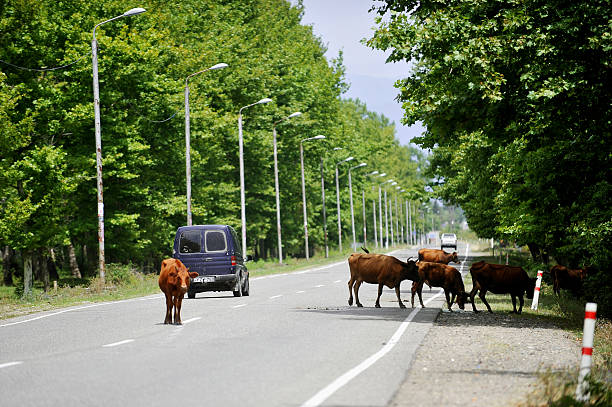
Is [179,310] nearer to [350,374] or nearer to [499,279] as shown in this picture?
[350,374]

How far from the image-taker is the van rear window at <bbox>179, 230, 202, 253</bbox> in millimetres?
25906

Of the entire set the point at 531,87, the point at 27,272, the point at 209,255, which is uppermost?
the point at 531,87

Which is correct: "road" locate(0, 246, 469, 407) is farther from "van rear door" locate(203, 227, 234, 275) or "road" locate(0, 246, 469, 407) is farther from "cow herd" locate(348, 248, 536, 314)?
"van rear door" locate(203, 227, 234, 275)

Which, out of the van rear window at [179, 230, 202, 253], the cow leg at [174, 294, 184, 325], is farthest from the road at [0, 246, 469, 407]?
the van rear window at [179, 230, 202, 253]

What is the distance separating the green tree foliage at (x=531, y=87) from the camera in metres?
16.8

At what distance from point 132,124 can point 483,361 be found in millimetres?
33345

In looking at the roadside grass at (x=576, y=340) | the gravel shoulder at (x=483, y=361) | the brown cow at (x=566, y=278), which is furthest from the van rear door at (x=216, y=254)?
the brown cow at (x=566, y=278)

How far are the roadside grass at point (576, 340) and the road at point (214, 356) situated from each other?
1590mm

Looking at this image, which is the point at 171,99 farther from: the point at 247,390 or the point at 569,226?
the point at 247,390

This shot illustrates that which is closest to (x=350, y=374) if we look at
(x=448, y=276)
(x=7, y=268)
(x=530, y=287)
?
(x=448, y=276)

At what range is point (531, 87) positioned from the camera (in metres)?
17.3

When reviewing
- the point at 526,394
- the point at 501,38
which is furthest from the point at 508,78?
the point at 526,394

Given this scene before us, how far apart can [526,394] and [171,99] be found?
128ft

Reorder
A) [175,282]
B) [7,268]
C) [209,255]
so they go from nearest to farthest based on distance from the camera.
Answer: [175,282] < [209,255] < [7,268]
